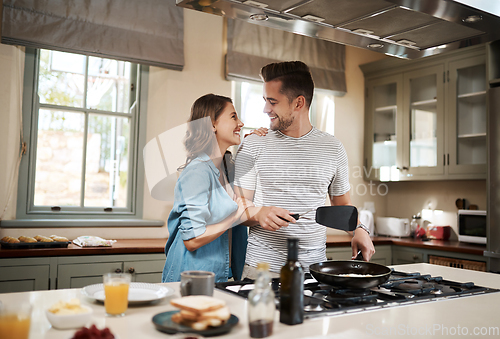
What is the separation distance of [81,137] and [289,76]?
2009mm

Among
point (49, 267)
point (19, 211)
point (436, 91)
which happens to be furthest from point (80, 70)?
point (436, 91)

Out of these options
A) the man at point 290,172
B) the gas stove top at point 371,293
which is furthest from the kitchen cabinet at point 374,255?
the gas stove top at point 371,293

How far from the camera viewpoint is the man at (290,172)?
1846 millimetres

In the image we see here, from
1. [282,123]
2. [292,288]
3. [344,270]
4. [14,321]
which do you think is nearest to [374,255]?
[282,123]

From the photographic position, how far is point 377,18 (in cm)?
141

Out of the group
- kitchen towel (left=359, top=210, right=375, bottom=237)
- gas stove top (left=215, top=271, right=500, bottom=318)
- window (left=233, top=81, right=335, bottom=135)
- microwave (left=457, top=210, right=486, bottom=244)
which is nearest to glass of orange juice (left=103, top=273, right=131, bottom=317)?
gas stove top (left=215, top=271, right=500, bottom=318)

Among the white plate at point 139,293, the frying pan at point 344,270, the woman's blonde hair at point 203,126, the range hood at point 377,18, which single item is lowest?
the white plate at point 139,293

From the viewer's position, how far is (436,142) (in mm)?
3785

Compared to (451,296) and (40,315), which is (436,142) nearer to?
(451,296)

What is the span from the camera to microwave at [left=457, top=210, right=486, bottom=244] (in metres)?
3.43

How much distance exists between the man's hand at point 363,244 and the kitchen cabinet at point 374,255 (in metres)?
1.59

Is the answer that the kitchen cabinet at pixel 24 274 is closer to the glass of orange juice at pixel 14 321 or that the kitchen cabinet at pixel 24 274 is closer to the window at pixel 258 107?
the glass of orange juice at pixel 14 321

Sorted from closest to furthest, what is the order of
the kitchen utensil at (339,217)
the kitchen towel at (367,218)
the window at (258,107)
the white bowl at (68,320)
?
the white bowl at (68,320) < the kitchen utensil at (339,217) < the window at (258,107) < the kitchen towel at (367,218)

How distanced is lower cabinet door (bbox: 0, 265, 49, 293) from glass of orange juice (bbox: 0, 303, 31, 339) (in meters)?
1.84
